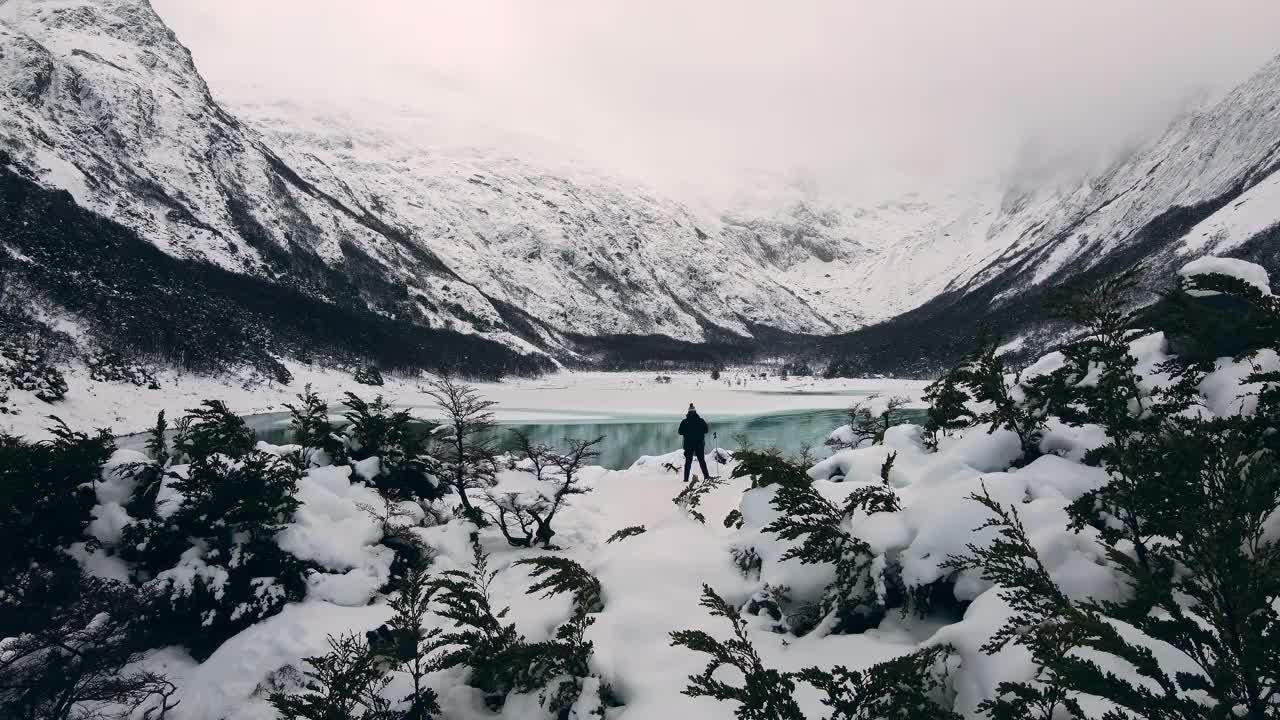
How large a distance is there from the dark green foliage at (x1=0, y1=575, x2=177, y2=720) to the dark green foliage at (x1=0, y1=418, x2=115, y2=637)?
0.17m

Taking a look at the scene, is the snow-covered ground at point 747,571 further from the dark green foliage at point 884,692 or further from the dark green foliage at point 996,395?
the dark green foliage at point 884,692

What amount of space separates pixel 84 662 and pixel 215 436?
3720 millimetres

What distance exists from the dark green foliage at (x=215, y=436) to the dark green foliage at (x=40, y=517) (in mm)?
906

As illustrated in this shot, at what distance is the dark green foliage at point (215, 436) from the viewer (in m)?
8.09

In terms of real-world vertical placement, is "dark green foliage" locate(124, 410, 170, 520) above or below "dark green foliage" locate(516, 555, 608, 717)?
above

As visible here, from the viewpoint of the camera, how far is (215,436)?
8344mm

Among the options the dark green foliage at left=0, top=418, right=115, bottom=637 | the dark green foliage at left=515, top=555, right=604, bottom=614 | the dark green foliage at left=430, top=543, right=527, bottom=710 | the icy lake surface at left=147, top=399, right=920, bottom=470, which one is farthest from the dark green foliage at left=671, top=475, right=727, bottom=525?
the icy lake surface at left=147, top=399, right=920, bottom=470

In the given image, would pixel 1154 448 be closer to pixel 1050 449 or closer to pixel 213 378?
pixel 1050 449

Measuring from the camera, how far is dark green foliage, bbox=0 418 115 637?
584 centimetres

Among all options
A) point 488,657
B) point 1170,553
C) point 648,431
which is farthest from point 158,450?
point 648,431

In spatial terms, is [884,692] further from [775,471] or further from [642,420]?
[642,420]

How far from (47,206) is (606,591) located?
105 metres

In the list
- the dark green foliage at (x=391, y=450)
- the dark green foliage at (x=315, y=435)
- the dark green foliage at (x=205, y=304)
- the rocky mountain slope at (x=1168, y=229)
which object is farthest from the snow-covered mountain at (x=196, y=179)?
the dark green foliage at (x=391, y=450)

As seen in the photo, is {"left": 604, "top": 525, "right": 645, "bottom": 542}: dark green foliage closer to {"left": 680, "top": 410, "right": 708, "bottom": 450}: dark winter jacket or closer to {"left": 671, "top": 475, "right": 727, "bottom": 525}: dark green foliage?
{"left": 671, "top": 475, "right": 727, "bottom": 525}: dark green foliage
